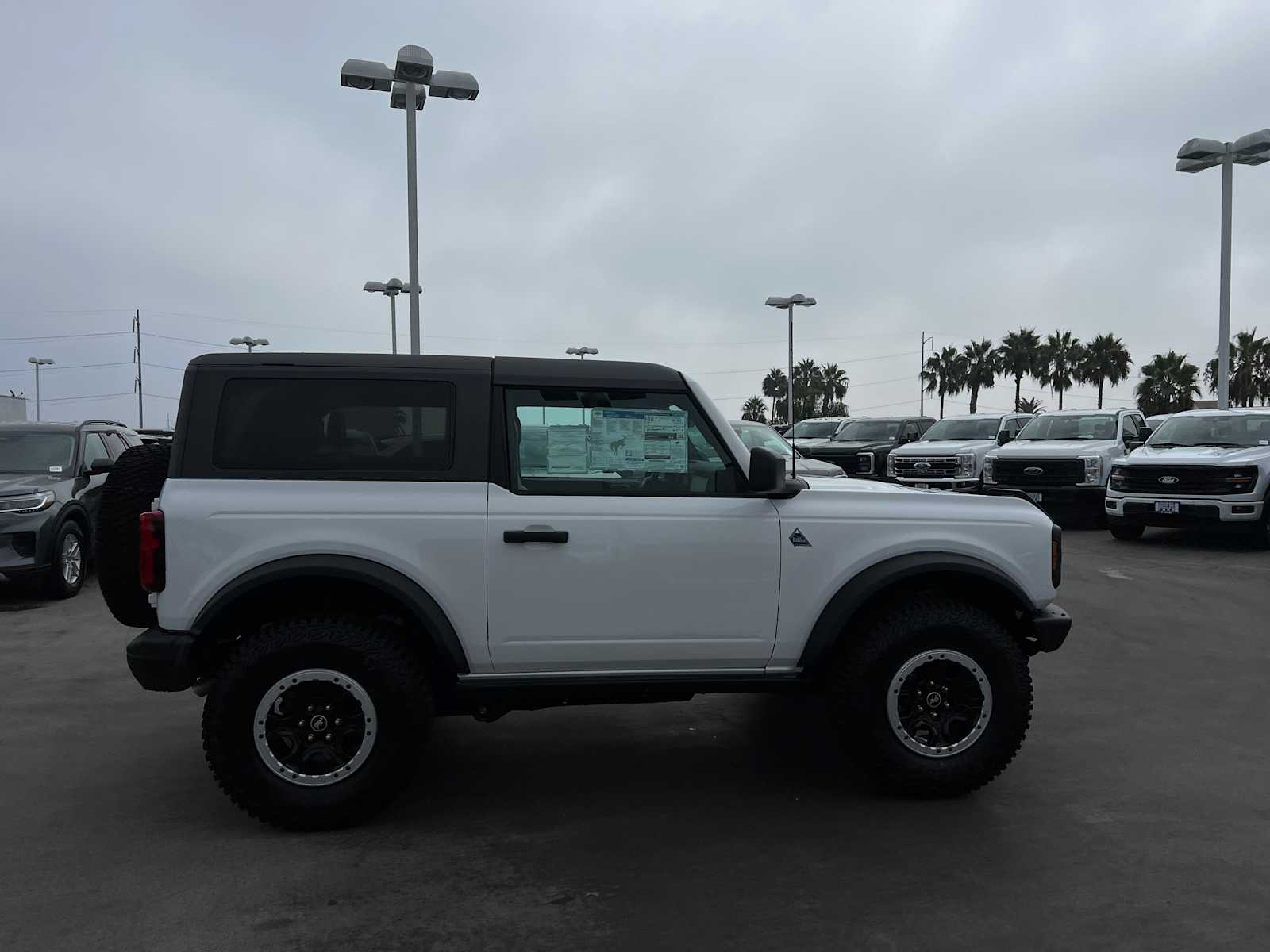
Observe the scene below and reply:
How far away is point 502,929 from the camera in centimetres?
303

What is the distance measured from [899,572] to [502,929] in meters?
2.12

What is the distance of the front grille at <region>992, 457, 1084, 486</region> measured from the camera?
14.8 meters

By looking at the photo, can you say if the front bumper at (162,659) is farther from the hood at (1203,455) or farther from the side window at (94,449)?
the hood at (1203,455)

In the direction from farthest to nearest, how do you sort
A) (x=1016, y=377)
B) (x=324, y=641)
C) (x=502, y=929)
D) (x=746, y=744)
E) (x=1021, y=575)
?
1. (x=1016, y=377)
2. (x=746, y=744)
3. (x=1021, y=575)
4. (x=324, y=641)
5. (x=502, y=929)

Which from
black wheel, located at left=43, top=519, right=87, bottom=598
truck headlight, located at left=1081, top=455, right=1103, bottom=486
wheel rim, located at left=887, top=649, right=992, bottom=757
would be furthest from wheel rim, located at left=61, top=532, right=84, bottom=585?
truck headlight, located at left=1081, top=455, right=1103, bottom=486

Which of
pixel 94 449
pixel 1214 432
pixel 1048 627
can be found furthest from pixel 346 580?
pixel 1214 432

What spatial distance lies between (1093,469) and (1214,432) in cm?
181

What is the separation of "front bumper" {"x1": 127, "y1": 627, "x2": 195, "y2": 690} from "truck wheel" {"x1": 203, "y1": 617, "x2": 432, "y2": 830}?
15 centimetres

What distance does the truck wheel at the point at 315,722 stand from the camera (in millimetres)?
3701

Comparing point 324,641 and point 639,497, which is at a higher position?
point 639,497

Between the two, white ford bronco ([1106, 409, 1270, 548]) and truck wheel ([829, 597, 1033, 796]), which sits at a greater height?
white ford bronco ([1106, 409, 1270, 548])

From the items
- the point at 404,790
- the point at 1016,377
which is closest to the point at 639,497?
the point at 404,790

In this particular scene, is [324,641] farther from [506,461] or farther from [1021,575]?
[1021,575]

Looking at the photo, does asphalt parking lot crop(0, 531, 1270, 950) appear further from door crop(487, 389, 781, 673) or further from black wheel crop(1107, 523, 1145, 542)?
black wheel crop(1107, 523, 1145, 542)
